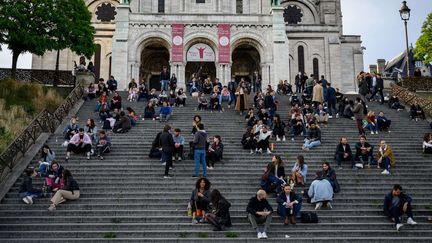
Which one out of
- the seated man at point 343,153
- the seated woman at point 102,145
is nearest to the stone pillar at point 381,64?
the seated man at point 343,153

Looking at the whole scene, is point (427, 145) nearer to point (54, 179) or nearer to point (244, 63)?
point (54, 179)

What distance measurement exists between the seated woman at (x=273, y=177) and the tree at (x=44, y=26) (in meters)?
18.4

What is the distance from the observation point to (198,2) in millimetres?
40438

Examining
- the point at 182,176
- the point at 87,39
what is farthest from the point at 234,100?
the point at 87,39

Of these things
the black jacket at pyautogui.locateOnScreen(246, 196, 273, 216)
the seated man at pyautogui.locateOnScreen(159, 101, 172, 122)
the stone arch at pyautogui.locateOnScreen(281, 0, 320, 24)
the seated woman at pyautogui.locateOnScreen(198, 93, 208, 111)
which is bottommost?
the black jacket at pyautogui.locateOnScreen(246, 196, 273, 216)

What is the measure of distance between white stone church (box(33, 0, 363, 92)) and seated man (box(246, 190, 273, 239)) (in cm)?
2319

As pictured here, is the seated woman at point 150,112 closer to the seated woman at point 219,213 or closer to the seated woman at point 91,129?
the seated woman at point 91,129

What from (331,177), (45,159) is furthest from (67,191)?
(331,177)

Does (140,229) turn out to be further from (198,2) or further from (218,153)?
(198,2)

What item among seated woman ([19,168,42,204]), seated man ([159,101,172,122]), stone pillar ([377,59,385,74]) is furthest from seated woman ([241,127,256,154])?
stone pillar ([377,59,385,74])

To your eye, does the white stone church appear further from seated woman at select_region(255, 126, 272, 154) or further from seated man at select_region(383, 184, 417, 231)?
seated man at select_region(383, 184, 417, 231)

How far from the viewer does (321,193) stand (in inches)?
515

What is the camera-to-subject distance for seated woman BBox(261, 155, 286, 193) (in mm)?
13664

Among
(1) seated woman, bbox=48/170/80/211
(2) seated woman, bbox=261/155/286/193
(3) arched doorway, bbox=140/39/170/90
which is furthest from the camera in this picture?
(3) arched doorway, bbox=140/39/170/90
